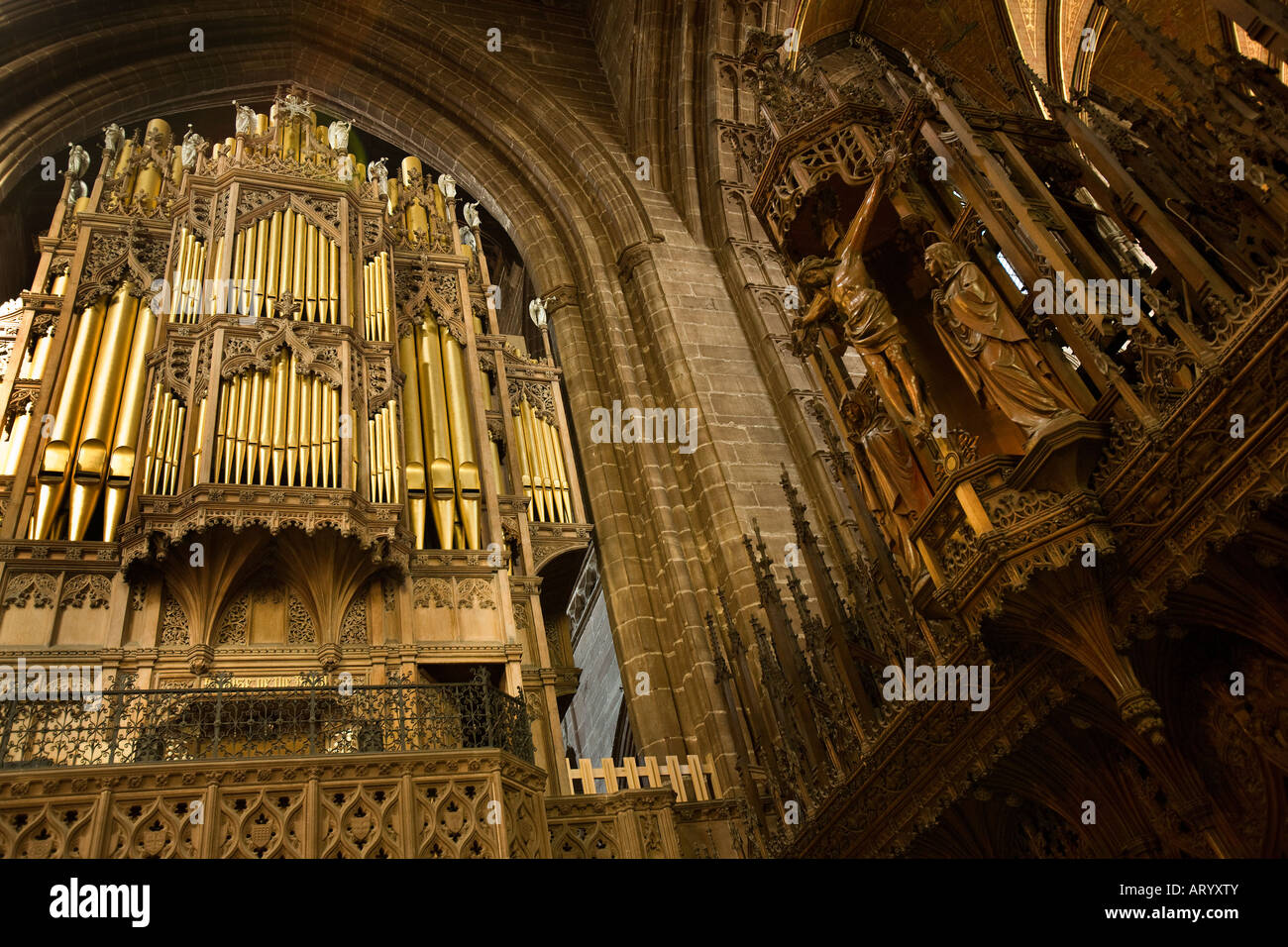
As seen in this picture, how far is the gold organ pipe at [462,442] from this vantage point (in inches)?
414

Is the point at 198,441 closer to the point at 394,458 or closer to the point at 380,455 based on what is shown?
the point at 380,455

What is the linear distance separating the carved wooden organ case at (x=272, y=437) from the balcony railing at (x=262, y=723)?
59 centimetres

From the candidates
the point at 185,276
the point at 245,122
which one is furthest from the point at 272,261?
the point at 245,122

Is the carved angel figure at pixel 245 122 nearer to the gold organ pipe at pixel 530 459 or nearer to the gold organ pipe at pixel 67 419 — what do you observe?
the gold organ pipe at pixel 67 419

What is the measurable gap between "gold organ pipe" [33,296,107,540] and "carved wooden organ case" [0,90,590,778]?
0.02m

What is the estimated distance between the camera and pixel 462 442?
1105cm

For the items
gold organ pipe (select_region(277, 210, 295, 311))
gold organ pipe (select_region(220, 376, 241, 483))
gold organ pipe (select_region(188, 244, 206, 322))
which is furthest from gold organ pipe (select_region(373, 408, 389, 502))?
gold organ pipe (select_region(188, 244, 206, 322))

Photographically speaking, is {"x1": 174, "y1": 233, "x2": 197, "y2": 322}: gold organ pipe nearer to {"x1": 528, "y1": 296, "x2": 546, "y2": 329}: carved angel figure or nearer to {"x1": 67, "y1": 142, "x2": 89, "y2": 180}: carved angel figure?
{"x1": 67, "y1": 142, "x2": 89, "y2": 180}: carved angel figure

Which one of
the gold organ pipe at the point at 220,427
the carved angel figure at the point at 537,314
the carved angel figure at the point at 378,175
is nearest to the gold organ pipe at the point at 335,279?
the gold organ pipe at the point at 220,427

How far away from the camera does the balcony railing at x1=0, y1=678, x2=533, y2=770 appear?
738cm

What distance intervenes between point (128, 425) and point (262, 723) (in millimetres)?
3970

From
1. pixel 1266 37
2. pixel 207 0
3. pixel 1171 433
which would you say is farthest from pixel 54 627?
pixel 207 0
